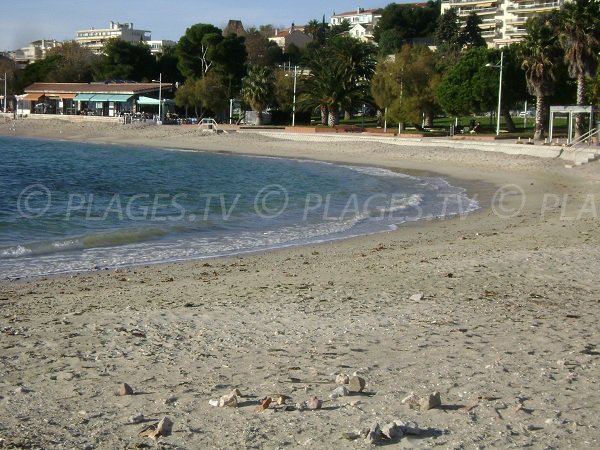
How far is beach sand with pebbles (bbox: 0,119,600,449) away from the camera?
222 inches

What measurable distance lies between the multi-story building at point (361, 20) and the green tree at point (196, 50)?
196ft

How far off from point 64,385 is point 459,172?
109ft

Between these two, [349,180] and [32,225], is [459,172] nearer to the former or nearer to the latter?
[349,180]

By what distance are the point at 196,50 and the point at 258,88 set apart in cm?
1772

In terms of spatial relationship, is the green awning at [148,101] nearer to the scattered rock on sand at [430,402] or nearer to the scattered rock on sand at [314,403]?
the scattered rock on sand at [314,403]

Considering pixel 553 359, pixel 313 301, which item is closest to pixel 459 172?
pixel 313 301

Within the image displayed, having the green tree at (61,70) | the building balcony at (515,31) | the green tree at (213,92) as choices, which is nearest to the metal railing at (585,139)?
the green tree at (213,92)

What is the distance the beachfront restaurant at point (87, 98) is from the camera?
A: 291 ft

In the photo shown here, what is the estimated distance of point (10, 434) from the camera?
5.57 meters

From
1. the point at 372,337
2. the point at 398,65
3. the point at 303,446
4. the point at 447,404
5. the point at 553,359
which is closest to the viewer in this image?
the point at 303,446

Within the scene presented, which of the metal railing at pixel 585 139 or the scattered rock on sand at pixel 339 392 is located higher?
the metal railing at pixel 585 139

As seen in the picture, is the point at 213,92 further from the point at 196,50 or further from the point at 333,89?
the point at 333,89

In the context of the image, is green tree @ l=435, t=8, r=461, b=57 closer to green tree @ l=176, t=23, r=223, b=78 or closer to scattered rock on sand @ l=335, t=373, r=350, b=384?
green tree @ l=176, t=23, r=223, b=78

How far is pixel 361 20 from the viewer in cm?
16988
